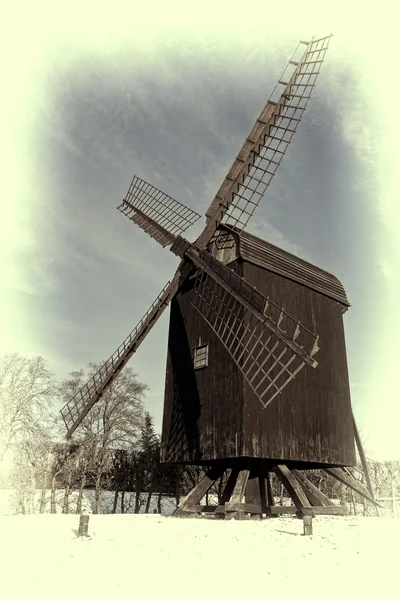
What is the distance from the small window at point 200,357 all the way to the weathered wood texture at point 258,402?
0.21 metres

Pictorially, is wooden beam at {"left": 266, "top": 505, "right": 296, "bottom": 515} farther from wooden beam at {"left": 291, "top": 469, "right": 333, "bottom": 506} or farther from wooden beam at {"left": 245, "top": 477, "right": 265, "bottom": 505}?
wooden beam at {"left": 291, "top": 469, "right": 333, "bottom": 506}

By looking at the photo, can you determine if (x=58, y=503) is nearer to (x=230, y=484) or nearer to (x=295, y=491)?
(x=230, y=484)

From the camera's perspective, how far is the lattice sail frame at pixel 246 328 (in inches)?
532

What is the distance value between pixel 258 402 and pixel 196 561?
7255 millimetres

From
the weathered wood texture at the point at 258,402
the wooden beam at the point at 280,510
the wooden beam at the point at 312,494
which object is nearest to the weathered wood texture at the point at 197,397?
the weathered wood texture at the point at 258,402

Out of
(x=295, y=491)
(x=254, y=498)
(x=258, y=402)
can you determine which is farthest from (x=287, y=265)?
(x=254, y=498)

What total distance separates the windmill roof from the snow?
8576mm

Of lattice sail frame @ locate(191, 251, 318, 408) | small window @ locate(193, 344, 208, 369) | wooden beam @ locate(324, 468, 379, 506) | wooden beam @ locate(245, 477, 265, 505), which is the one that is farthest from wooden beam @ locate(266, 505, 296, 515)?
small window @ locate(193, 344, 208, 369)

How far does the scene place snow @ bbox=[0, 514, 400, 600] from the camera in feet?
20.5

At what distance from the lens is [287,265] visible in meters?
17.6

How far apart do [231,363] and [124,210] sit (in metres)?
11.3

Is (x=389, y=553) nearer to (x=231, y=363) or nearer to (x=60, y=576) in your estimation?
(x=60, y=576)

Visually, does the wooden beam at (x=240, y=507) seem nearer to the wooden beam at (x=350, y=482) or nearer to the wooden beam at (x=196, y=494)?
the wooden beam at (x=196, y=494)

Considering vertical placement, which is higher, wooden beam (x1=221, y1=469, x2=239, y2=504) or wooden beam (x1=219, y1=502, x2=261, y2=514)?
wooden beam (x1=221, y1=469, x2=239, y2=504)
